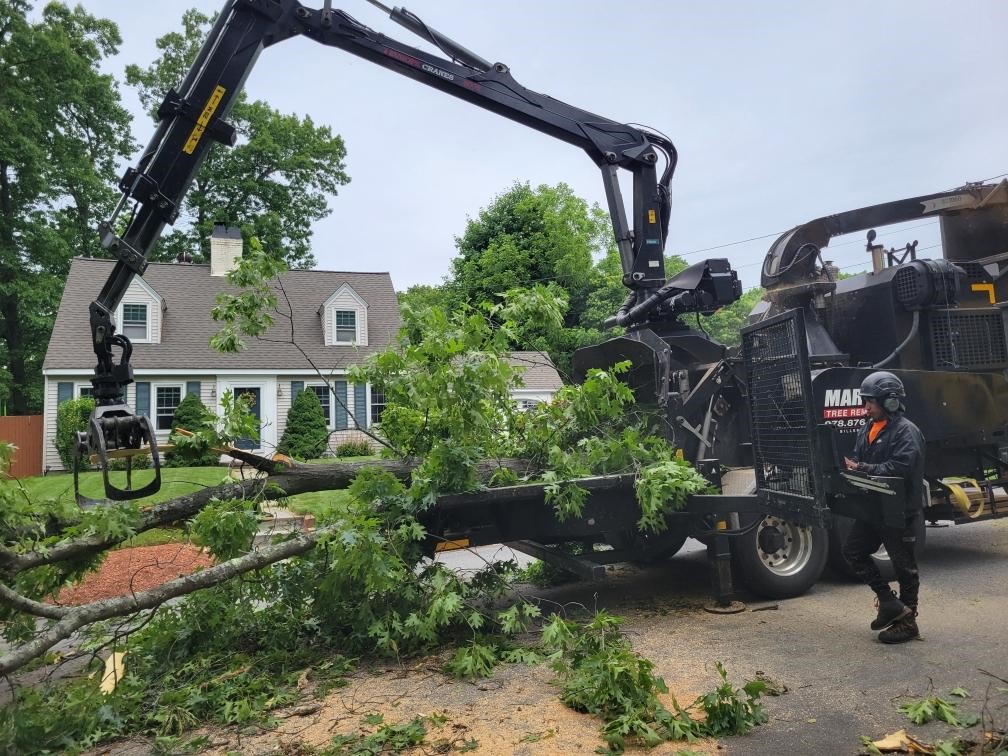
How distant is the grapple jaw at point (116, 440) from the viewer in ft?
13.9

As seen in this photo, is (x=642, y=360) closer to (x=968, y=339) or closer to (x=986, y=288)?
(x=968, y=339)

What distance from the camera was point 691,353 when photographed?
6734 mm

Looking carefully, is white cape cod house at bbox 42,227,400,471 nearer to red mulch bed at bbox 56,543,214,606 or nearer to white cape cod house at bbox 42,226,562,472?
white cape cod house at bbox 42,226,562,472

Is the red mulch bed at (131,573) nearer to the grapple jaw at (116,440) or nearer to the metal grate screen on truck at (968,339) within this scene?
the grapple jaw at (116,440)

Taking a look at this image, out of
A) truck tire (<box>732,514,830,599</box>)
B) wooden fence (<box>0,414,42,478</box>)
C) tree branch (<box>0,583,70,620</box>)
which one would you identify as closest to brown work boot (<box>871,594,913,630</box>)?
truck tire (<box>732,514,830,599</box>)

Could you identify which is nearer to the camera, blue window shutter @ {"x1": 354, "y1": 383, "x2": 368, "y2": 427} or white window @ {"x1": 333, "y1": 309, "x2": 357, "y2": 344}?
blue window shutter @ {"x1": 354, "y1": 383, "x2": 368, "y2": 427}

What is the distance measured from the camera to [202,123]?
5.39m

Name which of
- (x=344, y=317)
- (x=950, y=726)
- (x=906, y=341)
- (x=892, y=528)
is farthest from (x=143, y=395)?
(x=950, y=726)

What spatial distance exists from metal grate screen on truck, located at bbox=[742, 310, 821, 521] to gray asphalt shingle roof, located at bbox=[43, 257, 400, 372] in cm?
1520

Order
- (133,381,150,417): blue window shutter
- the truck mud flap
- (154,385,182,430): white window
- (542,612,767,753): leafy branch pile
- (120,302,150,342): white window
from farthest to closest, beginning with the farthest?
(120,302,150,342): white window
(154,385,182,430): white window
(133,381,150,417): blue window shutter
the truck mud flap
(542,612,767,753): leafy branch pile

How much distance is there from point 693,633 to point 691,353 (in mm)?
2564

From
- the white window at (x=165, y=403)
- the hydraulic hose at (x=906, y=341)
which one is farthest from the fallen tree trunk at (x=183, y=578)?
the white window at (x=165, y=403)

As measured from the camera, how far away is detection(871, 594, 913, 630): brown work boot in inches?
193

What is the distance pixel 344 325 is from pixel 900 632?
2065 cm
